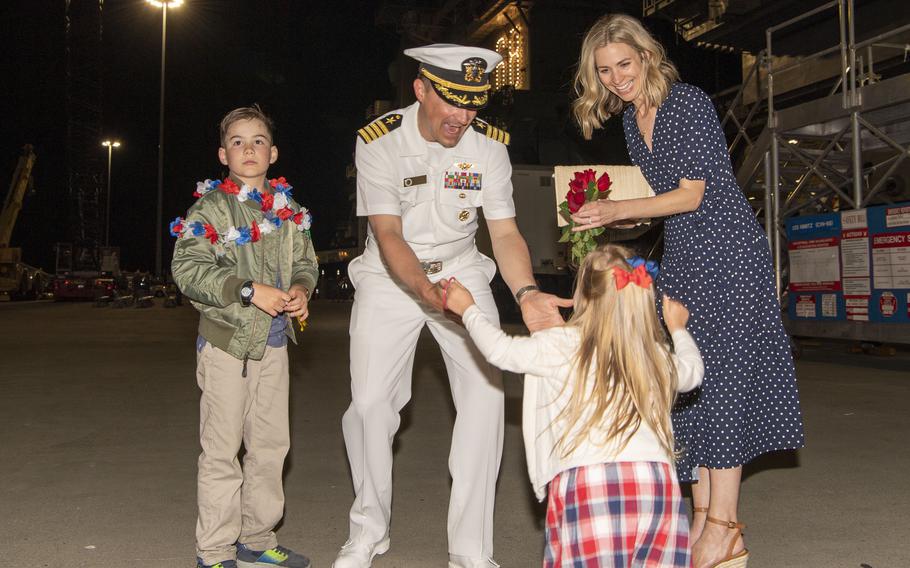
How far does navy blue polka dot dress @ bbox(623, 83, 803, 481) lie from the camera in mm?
3330

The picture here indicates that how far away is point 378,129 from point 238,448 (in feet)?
5.05

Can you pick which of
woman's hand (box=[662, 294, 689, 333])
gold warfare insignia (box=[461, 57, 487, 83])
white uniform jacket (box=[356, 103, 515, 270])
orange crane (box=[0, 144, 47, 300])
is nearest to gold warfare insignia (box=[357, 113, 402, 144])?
white uniform jacket (box=[356, 103, 515, 270])

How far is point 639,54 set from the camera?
3.31 m

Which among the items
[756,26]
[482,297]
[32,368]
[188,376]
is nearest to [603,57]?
[482,297]

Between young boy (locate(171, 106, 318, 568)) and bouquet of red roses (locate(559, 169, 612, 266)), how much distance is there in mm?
1211

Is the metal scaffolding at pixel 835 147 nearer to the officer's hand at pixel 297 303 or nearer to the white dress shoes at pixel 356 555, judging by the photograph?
the white dress shoes at pixel 356 555

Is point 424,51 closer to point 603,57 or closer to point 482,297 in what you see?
point 603,57

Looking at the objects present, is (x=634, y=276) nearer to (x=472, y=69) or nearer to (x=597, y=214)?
(x=597, y=214)

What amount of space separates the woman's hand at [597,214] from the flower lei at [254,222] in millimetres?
1311

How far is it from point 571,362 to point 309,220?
70.2 inches

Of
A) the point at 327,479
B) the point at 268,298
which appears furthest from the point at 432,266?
the point at 327,479

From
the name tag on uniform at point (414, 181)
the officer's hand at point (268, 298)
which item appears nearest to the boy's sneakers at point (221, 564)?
the officer's hand at point (268, 298)

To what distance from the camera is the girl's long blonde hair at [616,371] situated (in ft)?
8.62

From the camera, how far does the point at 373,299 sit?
3.66 meters
